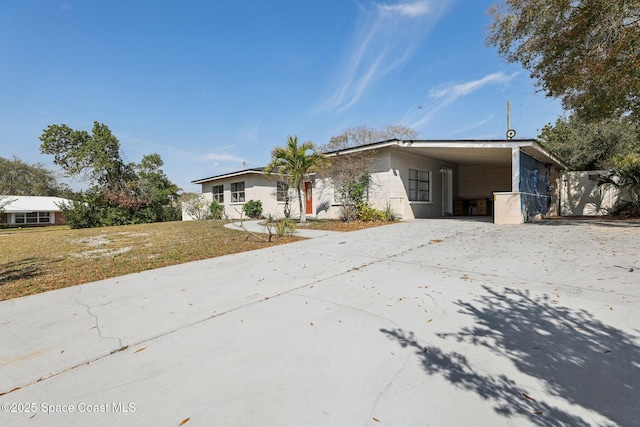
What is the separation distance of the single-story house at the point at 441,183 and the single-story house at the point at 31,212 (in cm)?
2745

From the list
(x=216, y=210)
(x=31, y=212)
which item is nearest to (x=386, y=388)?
(x=216, y=210)

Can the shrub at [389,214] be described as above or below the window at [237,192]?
below

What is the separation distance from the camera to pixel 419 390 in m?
1.90

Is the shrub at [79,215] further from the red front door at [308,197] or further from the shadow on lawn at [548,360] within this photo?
the shadow on lawn at [548,360]

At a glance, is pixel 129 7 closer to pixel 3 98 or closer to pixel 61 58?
pixel 61 58

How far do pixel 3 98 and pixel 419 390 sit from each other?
21.5 m

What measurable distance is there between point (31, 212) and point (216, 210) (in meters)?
30.0

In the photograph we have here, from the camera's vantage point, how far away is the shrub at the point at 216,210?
20.3 m

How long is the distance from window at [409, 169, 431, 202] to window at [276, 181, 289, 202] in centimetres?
716

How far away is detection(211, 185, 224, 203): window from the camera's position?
70.1 ft

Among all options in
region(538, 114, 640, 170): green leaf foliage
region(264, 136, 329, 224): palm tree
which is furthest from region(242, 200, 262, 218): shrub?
region(538, 114, 640, 170): green leaf foliage

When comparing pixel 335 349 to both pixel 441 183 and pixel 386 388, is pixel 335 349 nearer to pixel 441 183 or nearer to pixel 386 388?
pixel 386 388

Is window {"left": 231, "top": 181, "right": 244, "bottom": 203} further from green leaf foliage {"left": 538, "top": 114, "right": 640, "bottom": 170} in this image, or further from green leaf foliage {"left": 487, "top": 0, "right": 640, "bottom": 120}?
green leaf foliage {"left": 538, "top": 114, "right": 640, "bottom": 170}

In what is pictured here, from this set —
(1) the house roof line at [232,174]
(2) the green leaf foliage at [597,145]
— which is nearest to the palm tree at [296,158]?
(1) the house roof line at [232,174]
